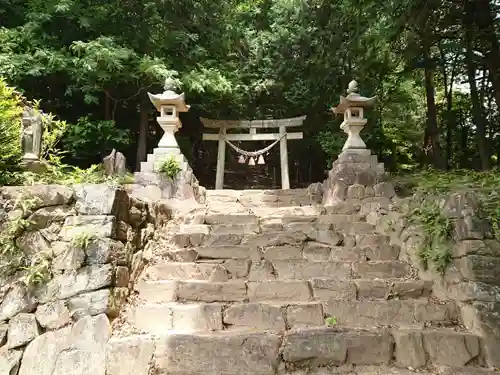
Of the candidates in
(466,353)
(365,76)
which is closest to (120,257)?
(466,353)

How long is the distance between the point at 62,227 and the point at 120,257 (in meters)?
0.58

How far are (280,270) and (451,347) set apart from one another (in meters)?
1.71

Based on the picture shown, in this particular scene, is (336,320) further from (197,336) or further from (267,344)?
(197,336)

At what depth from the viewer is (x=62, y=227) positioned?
10.9ft

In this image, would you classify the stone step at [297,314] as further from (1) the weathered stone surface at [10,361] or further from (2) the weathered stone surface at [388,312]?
(1) the weathered stone surface at [10,361]

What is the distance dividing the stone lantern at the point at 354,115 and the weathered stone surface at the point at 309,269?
132 inches

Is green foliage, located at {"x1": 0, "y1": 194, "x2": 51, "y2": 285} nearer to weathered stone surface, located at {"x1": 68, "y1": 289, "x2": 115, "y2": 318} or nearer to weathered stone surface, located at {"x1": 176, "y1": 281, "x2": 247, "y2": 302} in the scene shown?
weathered stone surface, located at {"x1": 68, "y1": 289, "x2": 115, "y2": 318}

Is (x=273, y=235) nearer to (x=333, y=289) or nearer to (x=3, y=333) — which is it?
(x=333, y=289)

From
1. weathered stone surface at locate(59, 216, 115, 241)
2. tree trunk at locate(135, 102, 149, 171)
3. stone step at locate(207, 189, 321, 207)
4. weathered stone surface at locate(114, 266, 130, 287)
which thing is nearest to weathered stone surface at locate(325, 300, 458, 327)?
weathered stone surface at locate(114, 266, 130, 287)

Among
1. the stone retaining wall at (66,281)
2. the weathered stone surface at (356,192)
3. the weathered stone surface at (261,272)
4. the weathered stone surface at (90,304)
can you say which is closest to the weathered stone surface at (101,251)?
the stone retaining wall at (66,281)

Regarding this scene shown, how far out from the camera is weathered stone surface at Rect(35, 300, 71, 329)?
2990mm

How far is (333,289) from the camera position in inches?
145

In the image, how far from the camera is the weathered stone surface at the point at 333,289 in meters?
3.63

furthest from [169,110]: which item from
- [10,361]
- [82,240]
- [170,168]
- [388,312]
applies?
[388,312]
